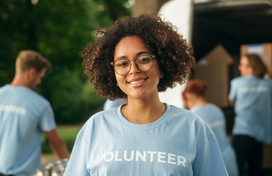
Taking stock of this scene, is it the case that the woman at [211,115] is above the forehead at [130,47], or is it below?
below

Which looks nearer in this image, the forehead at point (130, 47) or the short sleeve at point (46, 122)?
the forehead at point (130, 47)

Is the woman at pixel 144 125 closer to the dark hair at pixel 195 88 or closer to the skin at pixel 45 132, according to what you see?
Answer: the skin at pixel 45 132

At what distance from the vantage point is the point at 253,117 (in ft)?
14.5

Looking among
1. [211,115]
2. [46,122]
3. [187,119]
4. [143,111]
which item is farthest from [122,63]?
[211,115]

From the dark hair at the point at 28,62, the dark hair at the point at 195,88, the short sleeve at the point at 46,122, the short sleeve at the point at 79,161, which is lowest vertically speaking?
the short sleeve at the point at 46,122

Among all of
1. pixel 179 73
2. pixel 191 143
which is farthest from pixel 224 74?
pixel 191 143

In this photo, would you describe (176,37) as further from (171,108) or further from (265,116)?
(265,116)

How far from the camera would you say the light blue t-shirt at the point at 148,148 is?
146 centimetres

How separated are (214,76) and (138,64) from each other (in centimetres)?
427

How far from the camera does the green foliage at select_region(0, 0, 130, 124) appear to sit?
9578mm

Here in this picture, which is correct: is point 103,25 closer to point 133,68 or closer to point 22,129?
point 133,68

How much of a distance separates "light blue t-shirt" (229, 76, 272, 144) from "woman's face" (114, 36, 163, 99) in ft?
10.4

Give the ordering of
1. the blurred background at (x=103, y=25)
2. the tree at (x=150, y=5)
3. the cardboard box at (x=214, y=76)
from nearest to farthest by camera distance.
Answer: the blurred background at (x=103, y=25) < the cardboard box at (x=214, y=76) < the tree at (x=150, y=5)

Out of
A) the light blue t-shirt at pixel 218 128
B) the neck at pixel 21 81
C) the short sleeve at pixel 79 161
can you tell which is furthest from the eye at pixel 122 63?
the light blue t-shirt at pixel 218 128
